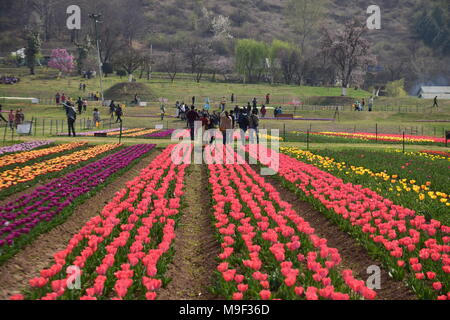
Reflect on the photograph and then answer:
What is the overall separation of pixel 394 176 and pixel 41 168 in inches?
475

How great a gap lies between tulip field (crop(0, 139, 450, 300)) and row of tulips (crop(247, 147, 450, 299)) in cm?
3

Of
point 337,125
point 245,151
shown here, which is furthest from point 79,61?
point 245,151

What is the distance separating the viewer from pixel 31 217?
9.23 meters

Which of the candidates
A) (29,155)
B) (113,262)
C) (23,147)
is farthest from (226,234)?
(23,147)

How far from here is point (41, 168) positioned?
1600cm

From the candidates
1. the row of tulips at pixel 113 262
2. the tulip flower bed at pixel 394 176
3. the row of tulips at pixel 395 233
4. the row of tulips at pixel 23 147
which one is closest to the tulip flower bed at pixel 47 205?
the row of tulips at pixel 113 262

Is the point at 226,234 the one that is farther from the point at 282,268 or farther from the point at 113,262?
the point at 113,262

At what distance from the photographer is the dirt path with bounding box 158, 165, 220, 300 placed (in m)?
6.67

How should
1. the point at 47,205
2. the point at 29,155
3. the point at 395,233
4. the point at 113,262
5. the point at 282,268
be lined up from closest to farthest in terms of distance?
the point at 282,268
the point at 113,262
the point at 395,233
the point at 47,205
the point at 29,155

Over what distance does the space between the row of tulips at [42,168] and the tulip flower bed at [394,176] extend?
361 inches

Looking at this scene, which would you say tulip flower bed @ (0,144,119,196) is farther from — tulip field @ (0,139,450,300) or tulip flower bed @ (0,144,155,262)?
tulip flower bed @ (0,144,155,262)

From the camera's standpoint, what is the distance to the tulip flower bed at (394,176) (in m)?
10.5

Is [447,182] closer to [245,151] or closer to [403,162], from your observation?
[403,162]

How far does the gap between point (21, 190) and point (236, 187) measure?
Result: 20.2 feet
